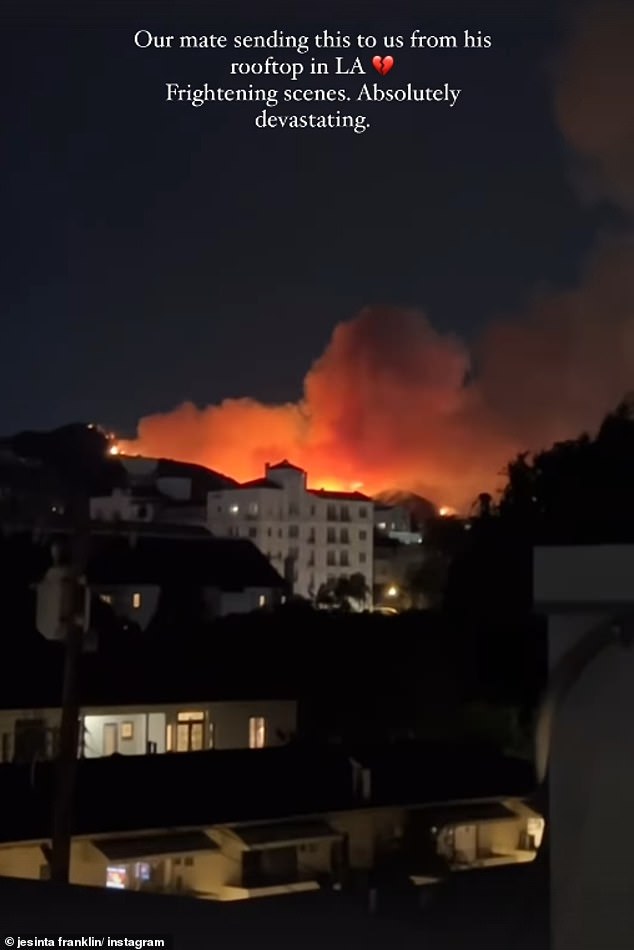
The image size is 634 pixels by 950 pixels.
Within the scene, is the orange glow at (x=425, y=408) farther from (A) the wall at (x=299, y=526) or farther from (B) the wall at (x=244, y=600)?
(B) the wall at (x=244, y=600)

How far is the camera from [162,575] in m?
1.58

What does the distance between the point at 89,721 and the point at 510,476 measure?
26.8 inches

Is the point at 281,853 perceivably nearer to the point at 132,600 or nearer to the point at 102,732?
the point at 102,732

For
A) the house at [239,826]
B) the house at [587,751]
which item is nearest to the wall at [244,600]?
the house at [239,826]

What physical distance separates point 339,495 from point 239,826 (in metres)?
0.48

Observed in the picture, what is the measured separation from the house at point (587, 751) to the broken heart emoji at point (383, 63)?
1.21 meters

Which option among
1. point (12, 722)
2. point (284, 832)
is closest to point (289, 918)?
point (284, 832)

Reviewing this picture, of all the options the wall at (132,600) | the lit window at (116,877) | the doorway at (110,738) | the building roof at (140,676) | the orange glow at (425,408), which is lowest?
the lit window at (116,877)

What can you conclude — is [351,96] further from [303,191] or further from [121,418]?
[121,418]

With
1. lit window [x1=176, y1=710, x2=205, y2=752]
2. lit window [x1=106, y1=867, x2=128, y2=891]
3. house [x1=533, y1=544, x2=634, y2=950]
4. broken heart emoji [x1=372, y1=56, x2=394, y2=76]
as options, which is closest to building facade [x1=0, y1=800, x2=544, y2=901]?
lit window [x1=106, y1=867, x2=128, y2=891]

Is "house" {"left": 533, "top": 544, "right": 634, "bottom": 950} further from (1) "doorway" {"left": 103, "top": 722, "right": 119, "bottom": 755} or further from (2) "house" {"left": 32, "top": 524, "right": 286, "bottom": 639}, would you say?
(1) "doorway" {"left": 103, "top": 722, "right": 119, "bottom": 755}

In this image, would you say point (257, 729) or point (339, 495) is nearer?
point (339, 495)

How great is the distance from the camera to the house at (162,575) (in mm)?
1491

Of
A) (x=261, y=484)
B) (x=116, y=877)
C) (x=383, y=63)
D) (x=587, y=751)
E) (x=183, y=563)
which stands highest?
(x=383, y=63)
